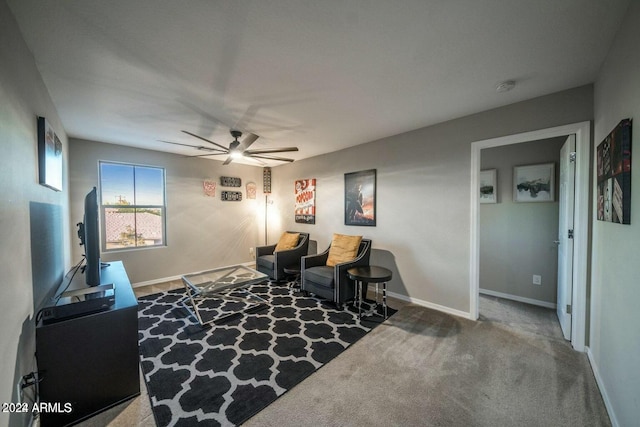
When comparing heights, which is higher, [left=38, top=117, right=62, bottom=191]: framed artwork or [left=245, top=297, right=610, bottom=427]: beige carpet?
[left=38, top=117, right=62, bottom=191]: framed artwork

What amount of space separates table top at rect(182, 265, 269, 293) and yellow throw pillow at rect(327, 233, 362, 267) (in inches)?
41.9

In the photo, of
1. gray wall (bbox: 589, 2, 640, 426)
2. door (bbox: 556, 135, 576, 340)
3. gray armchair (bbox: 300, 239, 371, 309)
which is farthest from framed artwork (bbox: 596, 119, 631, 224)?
gray armchair (bbox: 300, 239, 371, 309)

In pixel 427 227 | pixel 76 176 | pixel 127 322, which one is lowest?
pixel 127 322

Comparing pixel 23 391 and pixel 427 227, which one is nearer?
pixel 23 391

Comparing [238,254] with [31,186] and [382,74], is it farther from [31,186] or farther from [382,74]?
[382,74]

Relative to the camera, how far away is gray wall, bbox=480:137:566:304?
10.5 feet

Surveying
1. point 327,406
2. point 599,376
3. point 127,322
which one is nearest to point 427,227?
point 599,376

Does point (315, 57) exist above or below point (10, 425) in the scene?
above

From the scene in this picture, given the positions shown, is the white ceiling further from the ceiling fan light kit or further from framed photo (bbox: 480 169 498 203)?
framed photo (bbox: 480 169 498 203)

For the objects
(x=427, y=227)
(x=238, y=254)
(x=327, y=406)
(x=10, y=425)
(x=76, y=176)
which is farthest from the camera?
(x=238, y=254)

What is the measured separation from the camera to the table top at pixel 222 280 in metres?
2.87

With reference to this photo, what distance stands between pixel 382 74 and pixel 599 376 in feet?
9.30

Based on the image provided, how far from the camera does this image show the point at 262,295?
366cm

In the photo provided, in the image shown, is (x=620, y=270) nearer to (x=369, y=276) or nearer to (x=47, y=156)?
(x=369, y=276)
